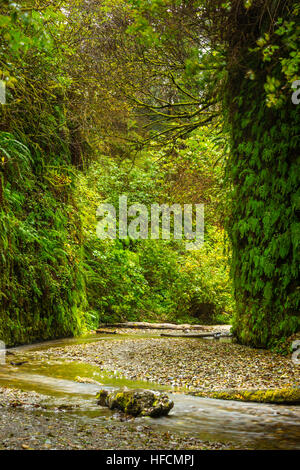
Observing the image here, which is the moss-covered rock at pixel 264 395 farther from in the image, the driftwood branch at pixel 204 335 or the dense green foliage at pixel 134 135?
the driftwood branch at pixel 204 335

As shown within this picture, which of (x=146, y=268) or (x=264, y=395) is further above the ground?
(x=146, y=268)

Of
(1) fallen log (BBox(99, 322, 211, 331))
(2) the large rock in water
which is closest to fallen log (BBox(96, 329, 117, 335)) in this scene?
(1) fallen log (BBox(99, 322, 211, 331))

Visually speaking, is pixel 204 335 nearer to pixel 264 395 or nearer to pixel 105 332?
pixel 105 332

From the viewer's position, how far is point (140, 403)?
360cm

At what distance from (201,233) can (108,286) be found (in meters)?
5.81

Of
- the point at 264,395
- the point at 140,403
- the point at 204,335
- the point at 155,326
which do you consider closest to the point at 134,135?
the point at 204,335

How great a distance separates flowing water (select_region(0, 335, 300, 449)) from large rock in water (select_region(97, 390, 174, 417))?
0.07 m

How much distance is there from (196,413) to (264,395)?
0.76 metres

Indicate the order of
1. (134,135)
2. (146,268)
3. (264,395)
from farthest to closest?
(146,268) → (134,135) → (264,395)

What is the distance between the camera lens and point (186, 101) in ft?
33.1

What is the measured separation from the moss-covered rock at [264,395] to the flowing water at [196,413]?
0.28 feet

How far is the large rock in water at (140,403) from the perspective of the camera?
355 centimetres
